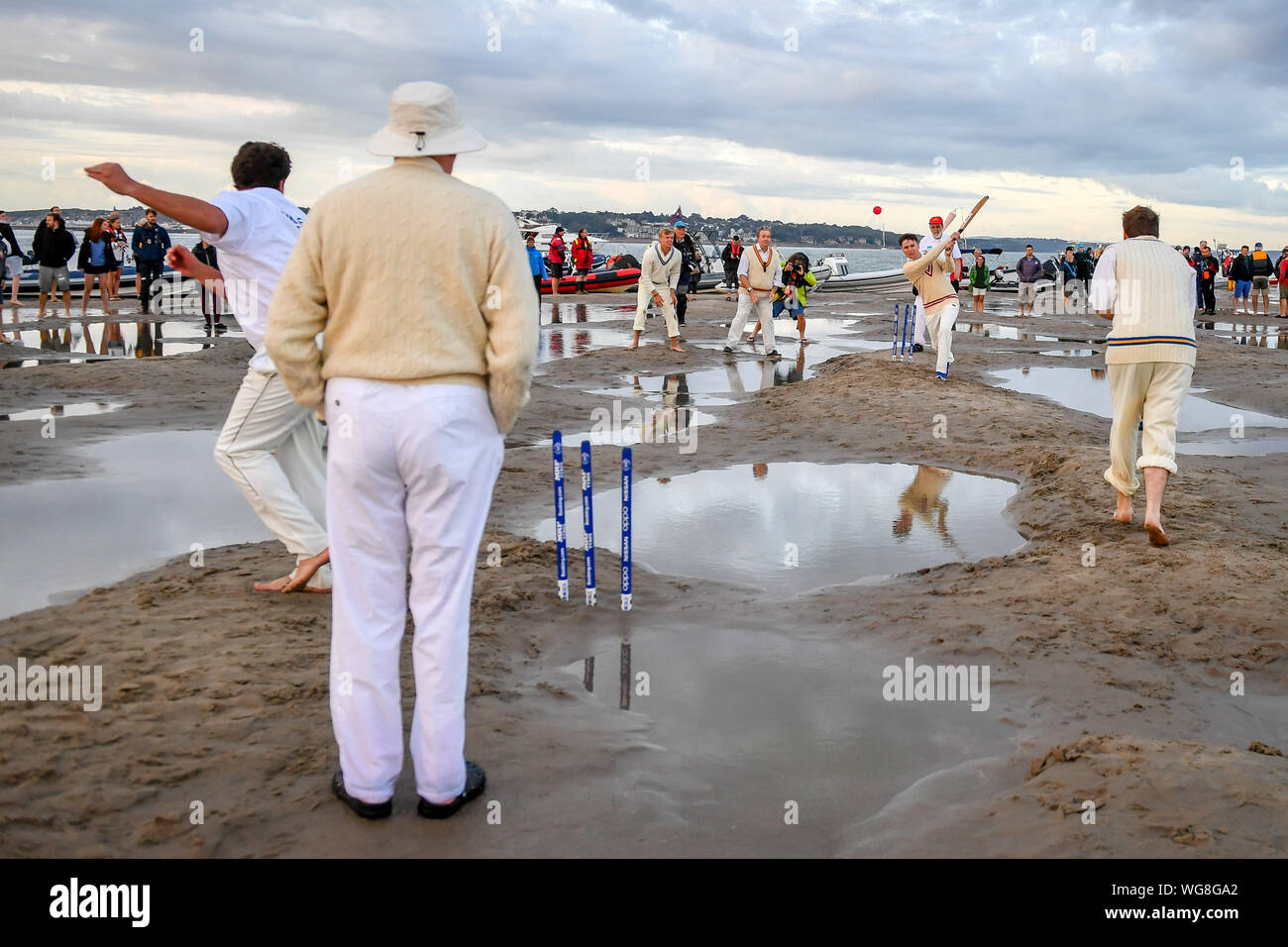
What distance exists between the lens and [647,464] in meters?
10.0

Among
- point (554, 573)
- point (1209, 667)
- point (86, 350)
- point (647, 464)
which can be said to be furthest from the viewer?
point (86, 350)

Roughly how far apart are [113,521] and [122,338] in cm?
1439

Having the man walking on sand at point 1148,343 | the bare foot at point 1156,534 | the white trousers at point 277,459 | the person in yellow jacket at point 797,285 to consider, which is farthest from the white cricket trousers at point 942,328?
the white trousers at point 277,459

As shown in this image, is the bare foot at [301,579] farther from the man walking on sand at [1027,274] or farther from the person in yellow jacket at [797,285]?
the man walking on sand at [1027,274]

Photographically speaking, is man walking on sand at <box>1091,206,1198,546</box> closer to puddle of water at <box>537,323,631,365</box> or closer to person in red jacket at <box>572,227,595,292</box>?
puddle of water at <box>537,323,631,365</box>

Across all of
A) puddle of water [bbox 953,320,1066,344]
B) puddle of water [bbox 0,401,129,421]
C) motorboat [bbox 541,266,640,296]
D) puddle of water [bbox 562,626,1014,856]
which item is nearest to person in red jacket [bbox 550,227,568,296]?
motorboat [bbox 541,266,640,296]

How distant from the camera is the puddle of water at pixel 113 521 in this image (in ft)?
21.1

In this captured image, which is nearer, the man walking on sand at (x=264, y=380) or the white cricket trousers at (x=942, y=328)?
the man walking on sand at (x=264, y=380)

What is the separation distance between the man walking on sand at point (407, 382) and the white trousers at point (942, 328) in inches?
470

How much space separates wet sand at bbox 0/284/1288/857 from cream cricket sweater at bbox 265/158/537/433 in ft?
4.84

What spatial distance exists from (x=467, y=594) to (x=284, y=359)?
0.94m
